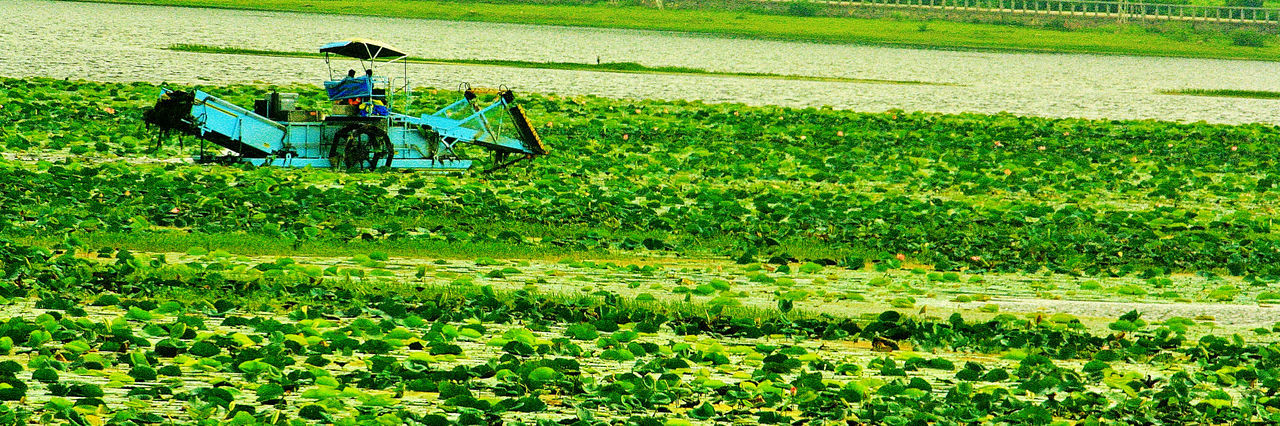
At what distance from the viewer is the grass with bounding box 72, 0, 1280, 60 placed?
4500 inches

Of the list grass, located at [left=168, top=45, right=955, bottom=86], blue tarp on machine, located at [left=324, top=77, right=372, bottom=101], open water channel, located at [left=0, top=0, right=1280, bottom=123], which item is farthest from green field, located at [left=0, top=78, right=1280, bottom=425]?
grass, located at [left=168, top=45, right=955, bottom=86]

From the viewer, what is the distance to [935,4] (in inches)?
5930

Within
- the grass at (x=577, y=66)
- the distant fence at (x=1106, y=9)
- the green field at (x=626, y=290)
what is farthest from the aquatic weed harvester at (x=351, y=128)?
the distant fence at (x=1106, y=9)

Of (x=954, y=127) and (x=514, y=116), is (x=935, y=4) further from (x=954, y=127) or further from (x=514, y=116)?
(x=514, y=116)

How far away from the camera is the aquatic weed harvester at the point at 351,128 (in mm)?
22297

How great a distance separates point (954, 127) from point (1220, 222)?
15515mm

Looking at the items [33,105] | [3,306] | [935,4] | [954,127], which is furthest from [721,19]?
[3,306]

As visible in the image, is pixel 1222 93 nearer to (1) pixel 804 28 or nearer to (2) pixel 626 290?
(2) pixel 626 290

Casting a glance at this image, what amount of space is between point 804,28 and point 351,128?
102 meters

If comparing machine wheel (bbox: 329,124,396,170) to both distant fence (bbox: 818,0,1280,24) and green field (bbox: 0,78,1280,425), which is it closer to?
green field (bbox: 0,78,1280,425)

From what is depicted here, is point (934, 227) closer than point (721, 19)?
Yes

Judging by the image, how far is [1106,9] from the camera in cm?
14012

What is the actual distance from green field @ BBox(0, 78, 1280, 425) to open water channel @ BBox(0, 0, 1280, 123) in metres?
22.0

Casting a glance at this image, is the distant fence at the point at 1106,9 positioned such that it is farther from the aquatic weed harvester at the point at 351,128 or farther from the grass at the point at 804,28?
the aquatic weed harvester at the point at 351,128
